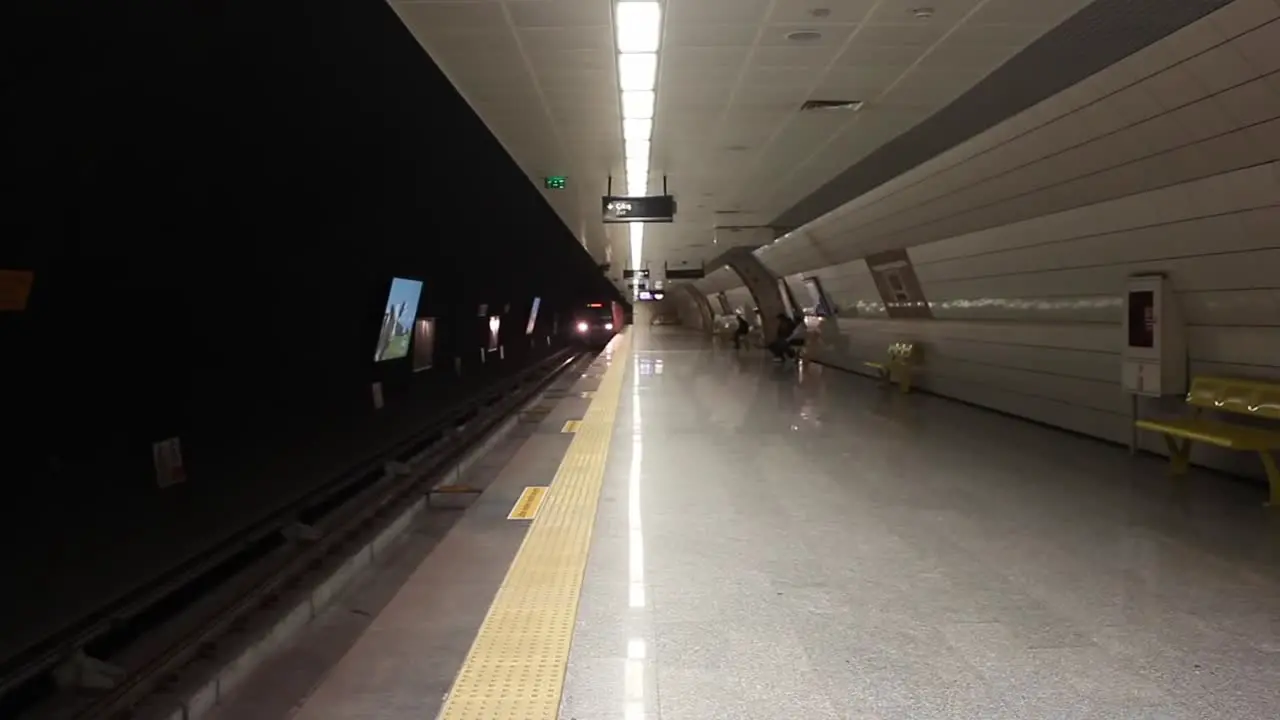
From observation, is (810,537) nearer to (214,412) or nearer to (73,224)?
(214,412)

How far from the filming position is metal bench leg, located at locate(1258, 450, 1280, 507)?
6.20 metres

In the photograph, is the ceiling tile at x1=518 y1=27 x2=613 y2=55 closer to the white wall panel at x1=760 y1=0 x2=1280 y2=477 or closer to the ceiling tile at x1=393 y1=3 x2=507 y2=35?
the ceiling tile at x1=393 y1=3 x2=507 y2=35

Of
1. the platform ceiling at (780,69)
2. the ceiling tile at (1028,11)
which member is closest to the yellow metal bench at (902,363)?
the platform ceiling at (780,69)

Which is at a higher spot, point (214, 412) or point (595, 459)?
point (214, 412)

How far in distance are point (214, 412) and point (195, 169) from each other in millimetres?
1465

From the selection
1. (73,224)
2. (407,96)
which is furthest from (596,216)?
(73,224)

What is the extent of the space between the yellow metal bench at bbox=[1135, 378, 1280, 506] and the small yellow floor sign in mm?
4705

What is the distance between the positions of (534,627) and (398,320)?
5.95 meters

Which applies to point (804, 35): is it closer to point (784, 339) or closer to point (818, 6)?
A: point (818, 6)

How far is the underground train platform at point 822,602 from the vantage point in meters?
3.28

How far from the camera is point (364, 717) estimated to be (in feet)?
10.6

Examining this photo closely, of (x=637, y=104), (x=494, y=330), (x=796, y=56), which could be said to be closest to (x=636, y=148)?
(x=637, y=104)

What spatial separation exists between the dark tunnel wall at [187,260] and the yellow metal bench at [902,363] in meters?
8.36

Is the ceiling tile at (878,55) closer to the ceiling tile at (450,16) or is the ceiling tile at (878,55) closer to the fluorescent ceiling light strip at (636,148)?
the ceiling tile at (450,16)
